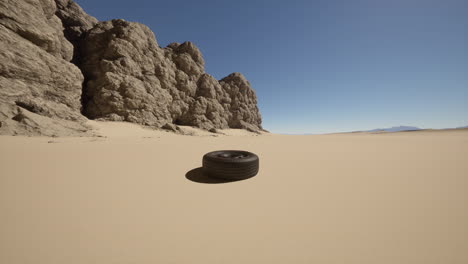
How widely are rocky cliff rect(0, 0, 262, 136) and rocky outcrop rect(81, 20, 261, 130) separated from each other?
10 cm

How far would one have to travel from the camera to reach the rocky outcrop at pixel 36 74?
7.50 m

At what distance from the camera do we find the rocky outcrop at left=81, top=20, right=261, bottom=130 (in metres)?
17.0

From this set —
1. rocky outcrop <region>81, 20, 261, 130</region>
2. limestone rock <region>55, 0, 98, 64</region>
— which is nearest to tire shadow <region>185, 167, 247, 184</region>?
rocky outcrop <region>81, 20, 261, 130</region>

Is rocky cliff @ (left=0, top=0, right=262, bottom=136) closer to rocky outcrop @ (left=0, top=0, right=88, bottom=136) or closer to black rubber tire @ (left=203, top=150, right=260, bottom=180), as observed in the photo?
rocky outcrop @ (left=0, top=0, right=88, bottom=136)

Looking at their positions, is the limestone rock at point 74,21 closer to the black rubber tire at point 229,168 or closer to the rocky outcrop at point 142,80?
the rocky outcrop at point 142,80

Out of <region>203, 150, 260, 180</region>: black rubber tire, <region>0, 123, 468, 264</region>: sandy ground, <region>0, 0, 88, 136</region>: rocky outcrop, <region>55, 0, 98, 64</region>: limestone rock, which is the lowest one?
<region>0, 123, 468, 264</region>: sandy ground

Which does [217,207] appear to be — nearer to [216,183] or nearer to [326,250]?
[216,183]

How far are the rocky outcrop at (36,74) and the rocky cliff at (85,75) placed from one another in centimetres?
2

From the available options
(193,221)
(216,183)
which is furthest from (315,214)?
(216,183)

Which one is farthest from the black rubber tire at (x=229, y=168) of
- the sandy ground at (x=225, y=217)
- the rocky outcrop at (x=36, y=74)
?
the rocky outcrop at (x=36, y=74)

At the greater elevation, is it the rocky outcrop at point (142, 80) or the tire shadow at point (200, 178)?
the rocky outcrop at point (142, 80)

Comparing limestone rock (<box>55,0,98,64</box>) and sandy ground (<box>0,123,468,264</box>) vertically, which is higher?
limestone rock (<box>55,0,98,64</box>)

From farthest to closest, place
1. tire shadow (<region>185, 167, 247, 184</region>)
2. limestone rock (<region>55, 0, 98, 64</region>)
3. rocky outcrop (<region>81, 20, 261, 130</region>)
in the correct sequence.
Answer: limestone rock (<region>55, 0, 98, 64</region>) → rocky outcrop (<region>81, 20, 261, 130</region>) → tire shadow (<region>185, 167, 247, 184</region>)

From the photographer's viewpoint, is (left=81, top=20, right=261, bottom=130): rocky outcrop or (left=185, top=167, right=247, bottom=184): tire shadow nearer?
(left=185, top=167, right=247, bottom=184): tire shadow
